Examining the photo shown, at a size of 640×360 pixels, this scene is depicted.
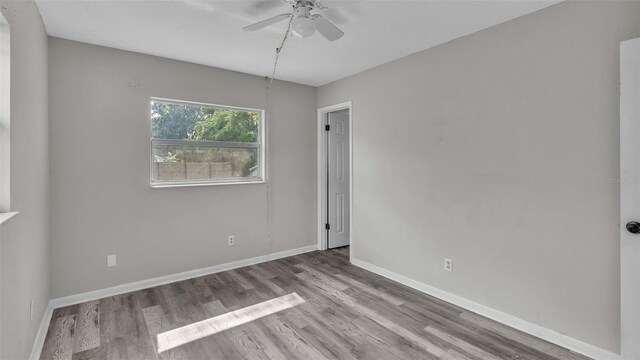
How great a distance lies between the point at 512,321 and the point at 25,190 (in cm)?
352

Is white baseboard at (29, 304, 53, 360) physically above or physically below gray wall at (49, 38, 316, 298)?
below

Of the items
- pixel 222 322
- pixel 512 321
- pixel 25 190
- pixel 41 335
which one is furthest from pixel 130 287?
pixel 512 321

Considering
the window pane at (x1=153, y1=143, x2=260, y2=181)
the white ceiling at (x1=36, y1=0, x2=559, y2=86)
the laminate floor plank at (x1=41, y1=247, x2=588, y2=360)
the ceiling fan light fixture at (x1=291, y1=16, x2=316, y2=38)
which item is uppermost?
the white ceiling at (x1=36, y1=0, x2=559, y2=86)

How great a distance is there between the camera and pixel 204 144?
361 centimetres

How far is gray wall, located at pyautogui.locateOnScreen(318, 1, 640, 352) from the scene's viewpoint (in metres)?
2.03

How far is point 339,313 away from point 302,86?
119 inches

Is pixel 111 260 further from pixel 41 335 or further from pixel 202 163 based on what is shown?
pixel 202 163

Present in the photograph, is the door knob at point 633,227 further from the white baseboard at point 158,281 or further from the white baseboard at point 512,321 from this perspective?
the white baseboard at point 158,281

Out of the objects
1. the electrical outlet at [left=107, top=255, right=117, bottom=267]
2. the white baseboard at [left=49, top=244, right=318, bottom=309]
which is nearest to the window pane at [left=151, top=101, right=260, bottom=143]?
the electrical outlet at [left=107, top=255, right=117, bottom=267]

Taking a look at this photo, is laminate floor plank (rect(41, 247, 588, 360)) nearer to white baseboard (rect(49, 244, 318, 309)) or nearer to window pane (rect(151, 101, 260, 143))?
white baseboard (rect(49, 244, 318, 309))

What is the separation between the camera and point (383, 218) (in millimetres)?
A: 3572

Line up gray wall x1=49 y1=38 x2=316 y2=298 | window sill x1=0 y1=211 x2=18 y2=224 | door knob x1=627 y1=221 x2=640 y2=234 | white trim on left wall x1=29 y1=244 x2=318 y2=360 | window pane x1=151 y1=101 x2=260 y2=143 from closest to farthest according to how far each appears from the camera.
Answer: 1. window sill x1=0 y1=211 x2=18 y2=224
2. door knob x1=627 y1=221 x2=640 y2=234
3. white trim on left wall x1=29 y1=244 x2=318 y2=360
4. gray wall x1=49 y1=38 x2=316 y2=298
5. window pane x1=151 y1=101 x2=260 y2=143

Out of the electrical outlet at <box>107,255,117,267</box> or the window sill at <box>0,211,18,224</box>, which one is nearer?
the window sill at <box>0,211,18,224</box>

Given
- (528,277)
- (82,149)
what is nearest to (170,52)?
(82,149)
